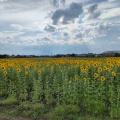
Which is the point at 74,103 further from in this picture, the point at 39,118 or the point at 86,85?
the point at 39,118

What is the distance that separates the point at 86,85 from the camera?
9.13m

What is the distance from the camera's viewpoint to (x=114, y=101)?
883cm

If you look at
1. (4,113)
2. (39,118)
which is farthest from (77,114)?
(4,113)

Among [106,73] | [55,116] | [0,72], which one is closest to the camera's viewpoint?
[55,116]

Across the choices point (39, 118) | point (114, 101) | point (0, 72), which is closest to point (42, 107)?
point (39, 118)

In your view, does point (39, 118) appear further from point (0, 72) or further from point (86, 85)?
point (0, 72)

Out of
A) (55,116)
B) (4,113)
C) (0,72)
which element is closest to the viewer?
(55,116)

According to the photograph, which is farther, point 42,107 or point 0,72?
point 0,72

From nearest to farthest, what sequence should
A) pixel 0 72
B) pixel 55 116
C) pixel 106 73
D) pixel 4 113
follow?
pixel 55 116 → pixel 4 113 → pixel 106 73 → pixel 0 72

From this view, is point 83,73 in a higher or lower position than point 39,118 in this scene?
higher

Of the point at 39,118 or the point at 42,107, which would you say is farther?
the point at 42,107

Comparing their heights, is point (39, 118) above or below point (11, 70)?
below

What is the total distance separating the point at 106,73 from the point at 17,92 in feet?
11.4

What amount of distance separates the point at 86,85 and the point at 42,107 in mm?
1590
